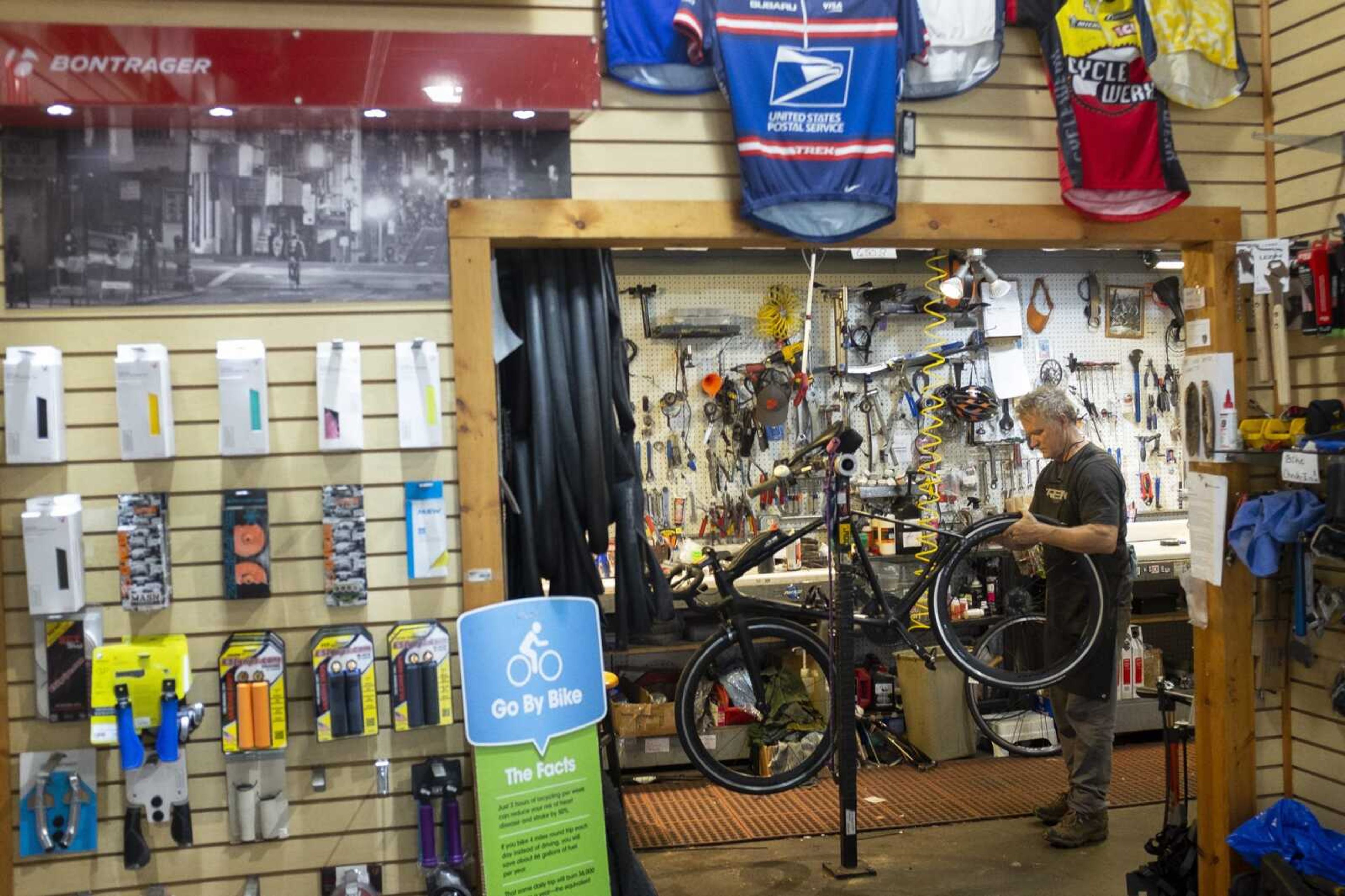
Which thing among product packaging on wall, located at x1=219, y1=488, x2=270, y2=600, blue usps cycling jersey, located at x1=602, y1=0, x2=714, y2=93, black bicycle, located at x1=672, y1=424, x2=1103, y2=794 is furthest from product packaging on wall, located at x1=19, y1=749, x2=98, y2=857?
blue usps cycling jersey, located at x1=602, y1=0, x2=714, y2=93

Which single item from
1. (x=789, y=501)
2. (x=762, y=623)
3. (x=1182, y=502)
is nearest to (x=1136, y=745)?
(x=1182, y=502)

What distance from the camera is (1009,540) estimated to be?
4.66m

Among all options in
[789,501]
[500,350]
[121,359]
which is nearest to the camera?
[121,359]

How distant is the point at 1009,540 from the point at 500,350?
2.19m

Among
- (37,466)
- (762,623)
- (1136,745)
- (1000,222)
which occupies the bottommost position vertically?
(1136,745)

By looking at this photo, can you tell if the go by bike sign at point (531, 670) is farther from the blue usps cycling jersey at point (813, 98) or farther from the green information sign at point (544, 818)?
the blue usps cycling jersey at point (813, 98)

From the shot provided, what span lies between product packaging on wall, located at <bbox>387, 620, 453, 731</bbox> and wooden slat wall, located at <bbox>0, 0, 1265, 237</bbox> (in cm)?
144

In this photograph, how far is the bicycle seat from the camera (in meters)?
4.55

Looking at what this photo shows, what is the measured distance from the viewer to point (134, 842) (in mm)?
3336

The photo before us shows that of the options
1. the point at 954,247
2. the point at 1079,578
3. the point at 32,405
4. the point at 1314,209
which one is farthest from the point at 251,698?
the point at 1314,209

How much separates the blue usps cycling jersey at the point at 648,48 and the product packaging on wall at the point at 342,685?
1903 mm

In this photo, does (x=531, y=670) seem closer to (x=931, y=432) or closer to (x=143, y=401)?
(x=143, y=401)

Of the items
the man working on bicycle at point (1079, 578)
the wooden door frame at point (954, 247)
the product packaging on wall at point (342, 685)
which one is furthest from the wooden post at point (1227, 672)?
the product packaging on wall at point (342, 685)

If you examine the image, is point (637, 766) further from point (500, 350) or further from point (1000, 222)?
point (1000, 222)
